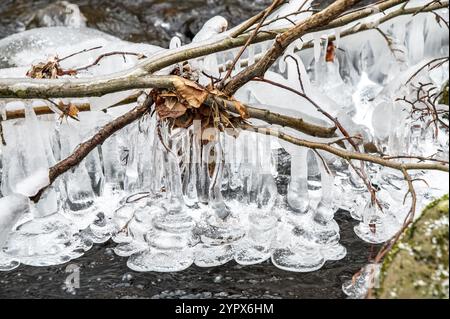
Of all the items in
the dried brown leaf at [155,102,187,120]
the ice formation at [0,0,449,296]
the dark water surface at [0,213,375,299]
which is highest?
the dried brown leaf at [155,102,187,120]

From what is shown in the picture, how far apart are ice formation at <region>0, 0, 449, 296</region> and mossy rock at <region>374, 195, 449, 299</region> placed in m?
0.71

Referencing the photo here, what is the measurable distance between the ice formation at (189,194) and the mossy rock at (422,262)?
708 millimetres

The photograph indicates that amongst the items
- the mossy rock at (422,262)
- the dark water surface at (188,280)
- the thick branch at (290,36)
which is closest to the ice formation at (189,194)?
the dark water surface at (188,280)

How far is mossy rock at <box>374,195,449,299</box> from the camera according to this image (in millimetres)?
1619

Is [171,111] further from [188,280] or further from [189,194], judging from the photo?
[188,280]

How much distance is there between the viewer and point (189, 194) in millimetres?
2836

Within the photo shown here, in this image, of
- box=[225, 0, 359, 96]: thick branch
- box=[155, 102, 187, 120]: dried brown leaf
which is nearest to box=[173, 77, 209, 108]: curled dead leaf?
box=[155, 102, 187, 120]: dried brown leaf

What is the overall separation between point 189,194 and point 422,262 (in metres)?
1.38

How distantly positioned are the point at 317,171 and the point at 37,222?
4.43 feet

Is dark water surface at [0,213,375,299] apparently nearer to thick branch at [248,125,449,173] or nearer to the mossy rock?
thick branch at [248,125,449,173]

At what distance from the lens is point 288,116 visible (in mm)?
2672
